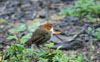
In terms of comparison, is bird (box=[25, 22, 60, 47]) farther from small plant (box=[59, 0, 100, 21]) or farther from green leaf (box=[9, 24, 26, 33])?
small plant (box=[59, 0, 100, 21])

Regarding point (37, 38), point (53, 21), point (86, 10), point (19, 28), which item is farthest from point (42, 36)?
point (86, 10)

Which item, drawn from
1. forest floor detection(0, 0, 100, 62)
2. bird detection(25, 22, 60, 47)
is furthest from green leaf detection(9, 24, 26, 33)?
bird detection(25, 22, 60, 47)

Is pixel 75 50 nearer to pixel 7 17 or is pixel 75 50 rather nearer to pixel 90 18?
pixel 90 18

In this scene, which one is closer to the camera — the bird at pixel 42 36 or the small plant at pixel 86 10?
the bird at pixel 42 36

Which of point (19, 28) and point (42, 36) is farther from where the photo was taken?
point (19, 28)

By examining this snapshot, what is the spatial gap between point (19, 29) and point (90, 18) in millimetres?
1969

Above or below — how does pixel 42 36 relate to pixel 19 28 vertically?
above

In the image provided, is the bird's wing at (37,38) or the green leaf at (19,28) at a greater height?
the bird's wing at (37,38)

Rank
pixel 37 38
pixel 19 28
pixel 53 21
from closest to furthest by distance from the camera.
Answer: pixel 37 38 → pixel 19 28 → pixel 53 21

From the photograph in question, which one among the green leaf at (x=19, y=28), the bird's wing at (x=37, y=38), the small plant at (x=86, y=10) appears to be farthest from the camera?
the small plant at (x=86, y=10)

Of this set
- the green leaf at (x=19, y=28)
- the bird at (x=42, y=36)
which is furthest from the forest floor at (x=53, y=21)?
the bird at (x=42, y=36)

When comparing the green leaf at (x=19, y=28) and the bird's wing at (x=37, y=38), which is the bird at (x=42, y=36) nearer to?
the bird's wing at (x=37, y=38)

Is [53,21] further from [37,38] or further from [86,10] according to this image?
[37,38]

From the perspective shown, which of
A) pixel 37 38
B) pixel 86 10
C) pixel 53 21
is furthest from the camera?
pixel 53 21
